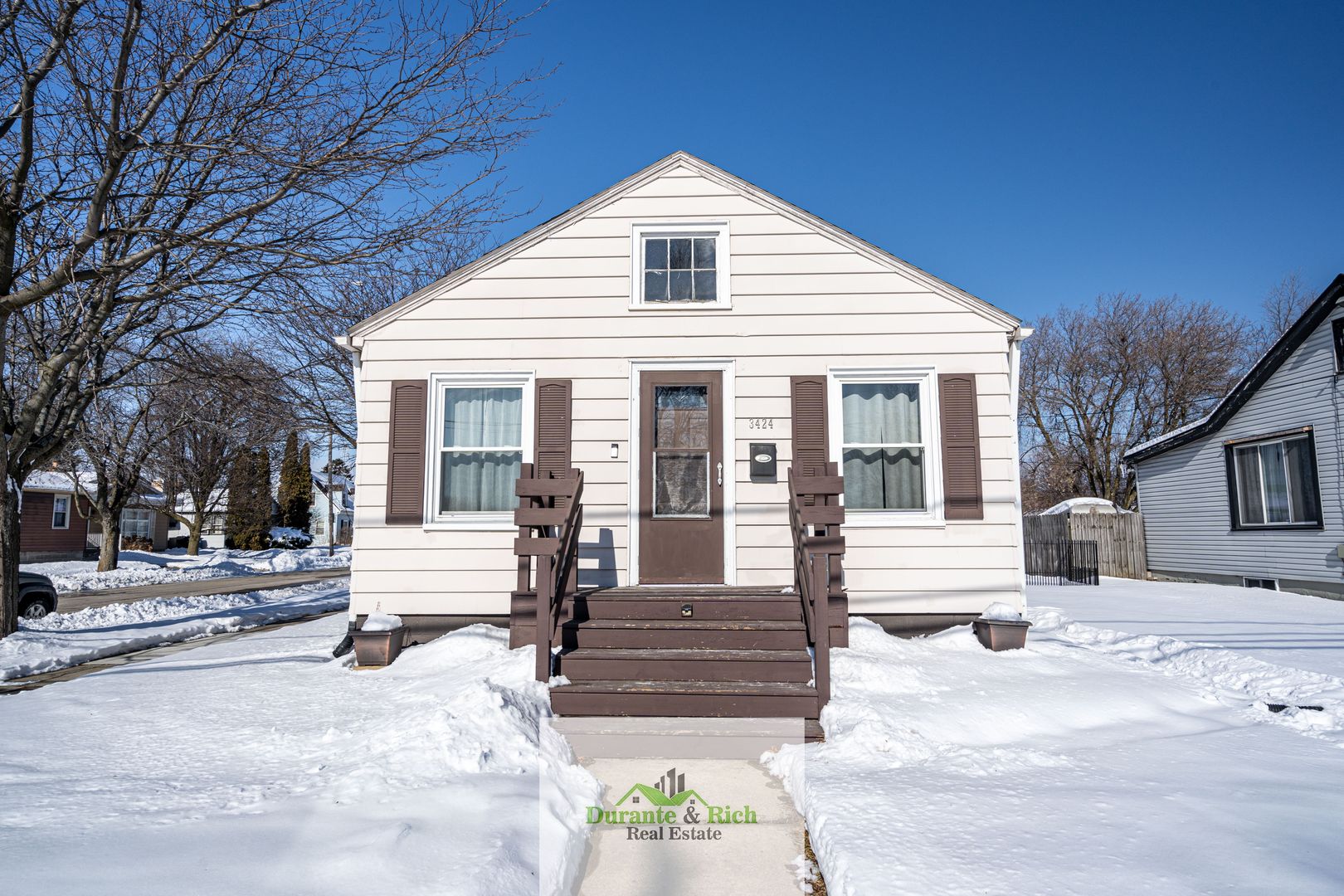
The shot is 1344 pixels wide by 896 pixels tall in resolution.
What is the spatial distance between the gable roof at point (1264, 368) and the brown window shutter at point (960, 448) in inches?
318

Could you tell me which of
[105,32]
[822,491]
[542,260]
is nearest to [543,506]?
[822,491]

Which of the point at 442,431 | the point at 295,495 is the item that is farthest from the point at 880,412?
the point at 295,495

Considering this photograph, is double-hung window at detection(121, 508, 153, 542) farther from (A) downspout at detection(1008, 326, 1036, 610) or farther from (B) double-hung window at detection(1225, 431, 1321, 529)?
(B) double-hung window at detection(1225, 431, 1321, 529)


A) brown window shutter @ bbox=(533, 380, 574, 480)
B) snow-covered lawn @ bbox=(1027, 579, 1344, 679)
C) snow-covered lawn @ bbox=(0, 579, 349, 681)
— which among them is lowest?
snow-covered lawn @ bbox=(0, 579, 349, 681)

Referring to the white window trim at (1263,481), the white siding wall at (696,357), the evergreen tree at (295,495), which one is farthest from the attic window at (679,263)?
the evergreen tree at (295,495)

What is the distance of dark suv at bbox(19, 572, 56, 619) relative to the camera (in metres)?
11.2

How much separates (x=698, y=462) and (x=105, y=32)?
5.97 meters

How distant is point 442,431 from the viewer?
273 inches

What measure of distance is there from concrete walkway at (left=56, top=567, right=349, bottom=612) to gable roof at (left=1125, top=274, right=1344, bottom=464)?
60.3 feet

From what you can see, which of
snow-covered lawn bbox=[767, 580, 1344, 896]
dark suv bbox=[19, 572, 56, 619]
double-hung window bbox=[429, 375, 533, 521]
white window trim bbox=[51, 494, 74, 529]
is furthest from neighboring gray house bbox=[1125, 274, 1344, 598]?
white window trim bbox=[51, 494, 74, 529]

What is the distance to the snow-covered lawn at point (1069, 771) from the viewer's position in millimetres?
2617

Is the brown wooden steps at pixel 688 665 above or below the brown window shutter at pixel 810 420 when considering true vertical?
below

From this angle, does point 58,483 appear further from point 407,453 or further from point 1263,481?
point 1263,481

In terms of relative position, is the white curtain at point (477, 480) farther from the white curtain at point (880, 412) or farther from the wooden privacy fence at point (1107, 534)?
the wooden privacy fence at point (1107, 534)
